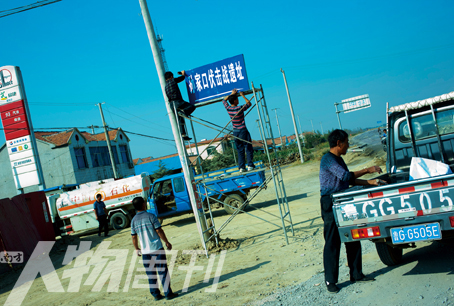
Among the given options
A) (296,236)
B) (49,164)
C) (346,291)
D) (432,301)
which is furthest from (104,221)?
(49,164)

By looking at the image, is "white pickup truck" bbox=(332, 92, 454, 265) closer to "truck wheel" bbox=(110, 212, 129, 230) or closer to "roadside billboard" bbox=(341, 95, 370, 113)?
"truck wheel" bbox=(110, 212, 129, 230)

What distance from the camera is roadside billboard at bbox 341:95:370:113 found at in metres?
34.4

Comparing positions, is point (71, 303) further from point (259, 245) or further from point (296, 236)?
point (296, 236)

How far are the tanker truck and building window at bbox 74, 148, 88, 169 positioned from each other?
724 inches

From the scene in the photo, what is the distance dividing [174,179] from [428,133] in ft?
32.2

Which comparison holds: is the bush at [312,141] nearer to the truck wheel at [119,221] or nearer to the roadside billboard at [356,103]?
the roadside billboard at [356,103]

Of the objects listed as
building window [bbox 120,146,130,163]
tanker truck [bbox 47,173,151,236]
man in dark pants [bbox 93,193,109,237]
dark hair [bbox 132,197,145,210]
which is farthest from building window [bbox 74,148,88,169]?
dark hair [bbox 132,197,145,210]

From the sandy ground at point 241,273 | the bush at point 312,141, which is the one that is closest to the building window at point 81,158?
the sandy ground at point 241,273

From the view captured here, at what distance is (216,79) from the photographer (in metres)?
7.52

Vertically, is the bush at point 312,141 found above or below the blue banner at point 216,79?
below

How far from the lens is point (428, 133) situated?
532 cm

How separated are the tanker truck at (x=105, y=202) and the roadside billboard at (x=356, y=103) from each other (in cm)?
2603

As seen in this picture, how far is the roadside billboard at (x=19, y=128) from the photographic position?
16719 mm

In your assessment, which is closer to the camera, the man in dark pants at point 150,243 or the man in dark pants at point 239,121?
the man in dark pants at point 150,243
